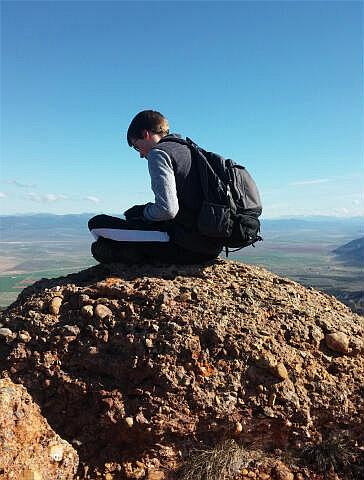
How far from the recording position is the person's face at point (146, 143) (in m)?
4.66

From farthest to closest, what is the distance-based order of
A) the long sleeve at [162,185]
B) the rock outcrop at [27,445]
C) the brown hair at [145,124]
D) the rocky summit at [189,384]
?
the brown hair at [145,124] < the long sleeve at [162,185] < the rocky summit at [189,384] < the rock outcrop at [27,445]

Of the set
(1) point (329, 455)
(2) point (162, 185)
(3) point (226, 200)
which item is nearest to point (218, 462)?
(1) point (329, 455)

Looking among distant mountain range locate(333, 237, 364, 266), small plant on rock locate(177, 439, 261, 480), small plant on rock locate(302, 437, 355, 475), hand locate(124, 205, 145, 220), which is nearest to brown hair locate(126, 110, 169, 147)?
hand locate(124, 205, 145, 220)

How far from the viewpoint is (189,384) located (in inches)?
150

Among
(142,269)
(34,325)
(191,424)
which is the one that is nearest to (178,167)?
(142,269)

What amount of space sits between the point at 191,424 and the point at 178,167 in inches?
99.6

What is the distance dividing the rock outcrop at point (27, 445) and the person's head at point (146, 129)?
2.80 m

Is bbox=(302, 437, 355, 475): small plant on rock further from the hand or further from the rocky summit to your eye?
the hand

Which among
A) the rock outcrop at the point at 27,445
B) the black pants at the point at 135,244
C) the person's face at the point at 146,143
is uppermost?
the person's face at the point at 146,143

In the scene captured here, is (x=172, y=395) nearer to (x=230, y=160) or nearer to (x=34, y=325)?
(x=34, y=325)

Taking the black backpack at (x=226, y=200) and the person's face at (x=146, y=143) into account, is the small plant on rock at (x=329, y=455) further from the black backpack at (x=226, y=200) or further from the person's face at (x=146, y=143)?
the person's face at (x=146, y=143)

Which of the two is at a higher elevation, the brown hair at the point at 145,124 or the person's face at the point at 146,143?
the brown hair at the point at 145,124

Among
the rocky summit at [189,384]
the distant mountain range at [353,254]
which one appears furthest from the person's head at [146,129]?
the distant mountain range at [353,254]

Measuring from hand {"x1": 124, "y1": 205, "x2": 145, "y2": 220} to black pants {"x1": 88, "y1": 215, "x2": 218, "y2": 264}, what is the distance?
5.9 inches
